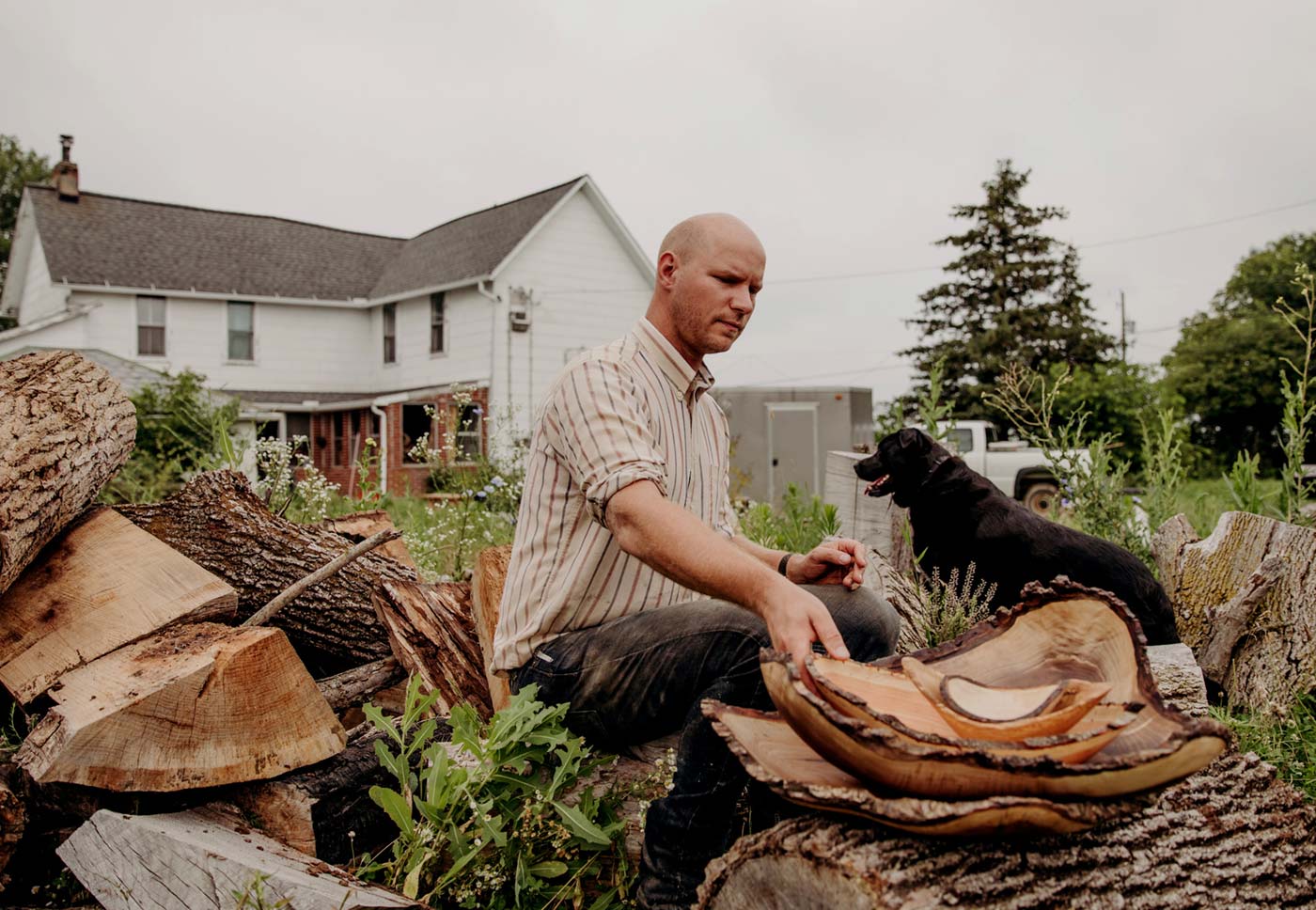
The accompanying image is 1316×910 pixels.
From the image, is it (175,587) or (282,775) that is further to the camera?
(175,587)

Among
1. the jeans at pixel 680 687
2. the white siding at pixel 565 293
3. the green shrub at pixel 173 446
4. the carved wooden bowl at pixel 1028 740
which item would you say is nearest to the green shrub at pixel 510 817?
the jeans at pixel 680 687

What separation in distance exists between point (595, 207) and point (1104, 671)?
889 inches

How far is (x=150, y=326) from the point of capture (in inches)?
901

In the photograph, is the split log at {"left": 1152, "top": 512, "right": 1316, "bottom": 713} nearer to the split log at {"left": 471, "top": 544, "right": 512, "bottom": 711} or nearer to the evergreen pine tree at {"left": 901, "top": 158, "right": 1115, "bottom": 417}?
the split log at {"left": 471, "top": 544, "right": 512, "bottom": 711}

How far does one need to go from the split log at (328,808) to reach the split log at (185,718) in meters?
0.09

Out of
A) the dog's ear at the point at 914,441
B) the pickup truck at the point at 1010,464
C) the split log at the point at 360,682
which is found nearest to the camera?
the split log at the point at 360,682

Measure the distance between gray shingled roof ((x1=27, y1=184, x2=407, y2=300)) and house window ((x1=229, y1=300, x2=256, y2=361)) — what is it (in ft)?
1.52

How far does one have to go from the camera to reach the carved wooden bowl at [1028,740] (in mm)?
1594

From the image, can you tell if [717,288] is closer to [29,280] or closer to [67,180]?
[67,180]

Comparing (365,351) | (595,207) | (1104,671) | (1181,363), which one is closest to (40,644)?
(1104,671)

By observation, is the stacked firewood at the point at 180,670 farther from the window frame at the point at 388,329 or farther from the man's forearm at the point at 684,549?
the window frame at the point at 388,329

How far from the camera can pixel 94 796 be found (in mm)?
2896

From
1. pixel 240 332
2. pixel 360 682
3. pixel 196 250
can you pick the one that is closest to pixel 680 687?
pixel 360 682

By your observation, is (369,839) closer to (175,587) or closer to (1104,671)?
(175,587)
